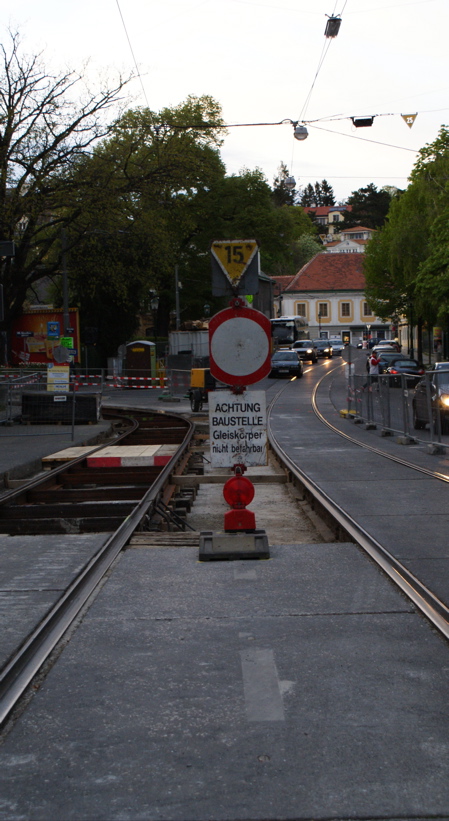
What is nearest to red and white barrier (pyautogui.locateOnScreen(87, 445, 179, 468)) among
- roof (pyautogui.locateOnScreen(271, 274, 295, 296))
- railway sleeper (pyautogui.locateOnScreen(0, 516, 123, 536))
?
railway sleeper (pyautogui.locateOnScreen(0, 516, 123, 536))

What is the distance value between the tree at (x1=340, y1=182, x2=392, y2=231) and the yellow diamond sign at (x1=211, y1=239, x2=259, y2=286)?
488 ft

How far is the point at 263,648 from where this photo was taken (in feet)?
15.1

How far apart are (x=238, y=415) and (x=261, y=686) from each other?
326 centimetres

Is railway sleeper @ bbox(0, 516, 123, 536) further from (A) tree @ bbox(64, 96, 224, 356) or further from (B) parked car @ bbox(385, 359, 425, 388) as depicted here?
(A) tree @ bbox(64, 96, 224, 356)

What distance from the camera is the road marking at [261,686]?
3768 millimetres

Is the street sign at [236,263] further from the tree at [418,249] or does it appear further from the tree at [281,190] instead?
the tree at [281,190]

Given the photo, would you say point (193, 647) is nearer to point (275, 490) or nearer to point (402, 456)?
point (275, 490)

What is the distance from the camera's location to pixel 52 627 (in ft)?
16.4

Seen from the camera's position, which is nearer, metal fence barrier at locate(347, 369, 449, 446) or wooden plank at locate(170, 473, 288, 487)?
wooden plank at locate(170, 473, 288, 487)

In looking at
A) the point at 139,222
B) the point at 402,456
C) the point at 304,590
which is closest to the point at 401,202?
the point at 139,222

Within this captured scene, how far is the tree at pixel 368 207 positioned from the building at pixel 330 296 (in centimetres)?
3950

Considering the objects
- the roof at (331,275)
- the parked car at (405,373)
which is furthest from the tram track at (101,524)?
the roof at (331,275)

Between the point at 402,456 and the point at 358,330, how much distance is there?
10539 centimetres

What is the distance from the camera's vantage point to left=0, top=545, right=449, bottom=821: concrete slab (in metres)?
3.06
